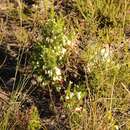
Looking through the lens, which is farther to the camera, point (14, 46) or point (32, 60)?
point (14, 46)

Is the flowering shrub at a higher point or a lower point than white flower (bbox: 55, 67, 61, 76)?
higher

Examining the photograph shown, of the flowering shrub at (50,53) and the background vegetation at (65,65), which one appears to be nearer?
the background vegetation at (65,65)

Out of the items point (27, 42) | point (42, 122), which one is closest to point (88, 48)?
point (27, 42)

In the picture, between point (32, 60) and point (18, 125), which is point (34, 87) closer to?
point (32, 60)

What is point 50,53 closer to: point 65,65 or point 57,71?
point 57,71

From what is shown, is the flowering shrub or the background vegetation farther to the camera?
the flowering shrub

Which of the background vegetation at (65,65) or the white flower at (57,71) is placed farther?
the white flower at (57,71)

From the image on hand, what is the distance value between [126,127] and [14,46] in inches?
47.6

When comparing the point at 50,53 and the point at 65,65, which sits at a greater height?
the point at 50,53

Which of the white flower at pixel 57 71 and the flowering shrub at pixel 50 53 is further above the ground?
the flowering shrub at pixel 50 53

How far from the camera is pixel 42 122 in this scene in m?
3.13

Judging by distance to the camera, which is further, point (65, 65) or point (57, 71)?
point (65, 65)

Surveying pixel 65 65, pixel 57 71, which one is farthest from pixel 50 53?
pixel 65 65

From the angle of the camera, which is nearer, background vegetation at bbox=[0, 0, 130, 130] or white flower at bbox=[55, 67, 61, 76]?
background vegetation at bbox=[0, 0, 130, 130]
